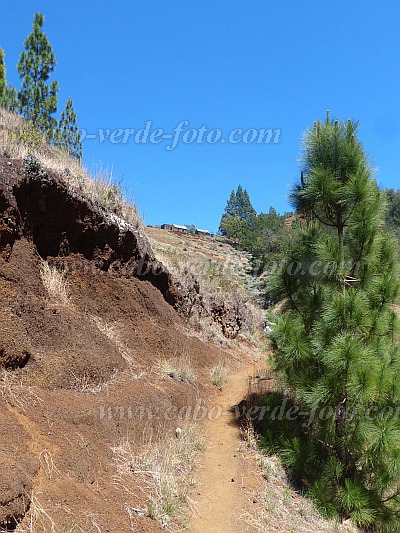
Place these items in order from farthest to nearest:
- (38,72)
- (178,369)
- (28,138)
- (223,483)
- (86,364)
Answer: (38,72), (28,138), (178,369), (86,364), (223,483)

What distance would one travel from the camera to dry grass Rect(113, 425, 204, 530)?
4.62 m

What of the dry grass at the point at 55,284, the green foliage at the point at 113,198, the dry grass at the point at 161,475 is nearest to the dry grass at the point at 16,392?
the dry grass at the point at 161,475

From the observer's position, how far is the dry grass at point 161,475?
15.2 ft

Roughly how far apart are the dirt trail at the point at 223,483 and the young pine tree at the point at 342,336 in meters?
0.80

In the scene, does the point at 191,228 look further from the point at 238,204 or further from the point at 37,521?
the point at 37,521

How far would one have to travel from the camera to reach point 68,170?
8227 mm

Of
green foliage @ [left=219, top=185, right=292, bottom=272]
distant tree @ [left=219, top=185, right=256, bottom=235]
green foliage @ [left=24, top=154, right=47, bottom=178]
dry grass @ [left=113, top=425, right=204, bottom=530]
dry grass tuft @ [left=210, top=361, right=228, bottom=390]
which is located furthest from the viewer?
distant tree @ [left=219, top=185, right=256, bottom=235]

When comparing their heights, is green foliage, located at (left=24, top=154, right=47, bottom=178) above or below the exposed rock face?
above

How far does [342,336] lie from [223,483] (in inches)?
96.1

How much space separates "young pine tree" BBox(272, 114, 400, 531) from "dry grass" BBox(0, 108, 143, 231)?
147 inches

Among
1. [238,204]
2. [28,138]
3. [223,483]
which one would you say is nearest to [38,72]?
[28,138]

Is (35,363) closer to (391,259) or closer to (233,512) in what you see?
(233,512)

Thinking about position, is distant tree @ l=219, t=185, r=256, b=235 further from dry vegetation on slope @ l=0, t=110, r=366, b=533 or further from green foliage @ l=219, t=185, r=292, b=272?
dry vegetation on slope @ l=0, t=110, r=366, b=533

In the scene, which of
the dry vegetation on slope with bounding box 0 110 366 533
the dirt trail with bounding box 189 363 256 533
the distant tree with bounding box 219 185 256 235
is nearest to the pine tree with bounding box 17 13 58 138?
the dry vegetation on slope with bounding box 0 110 366 533
